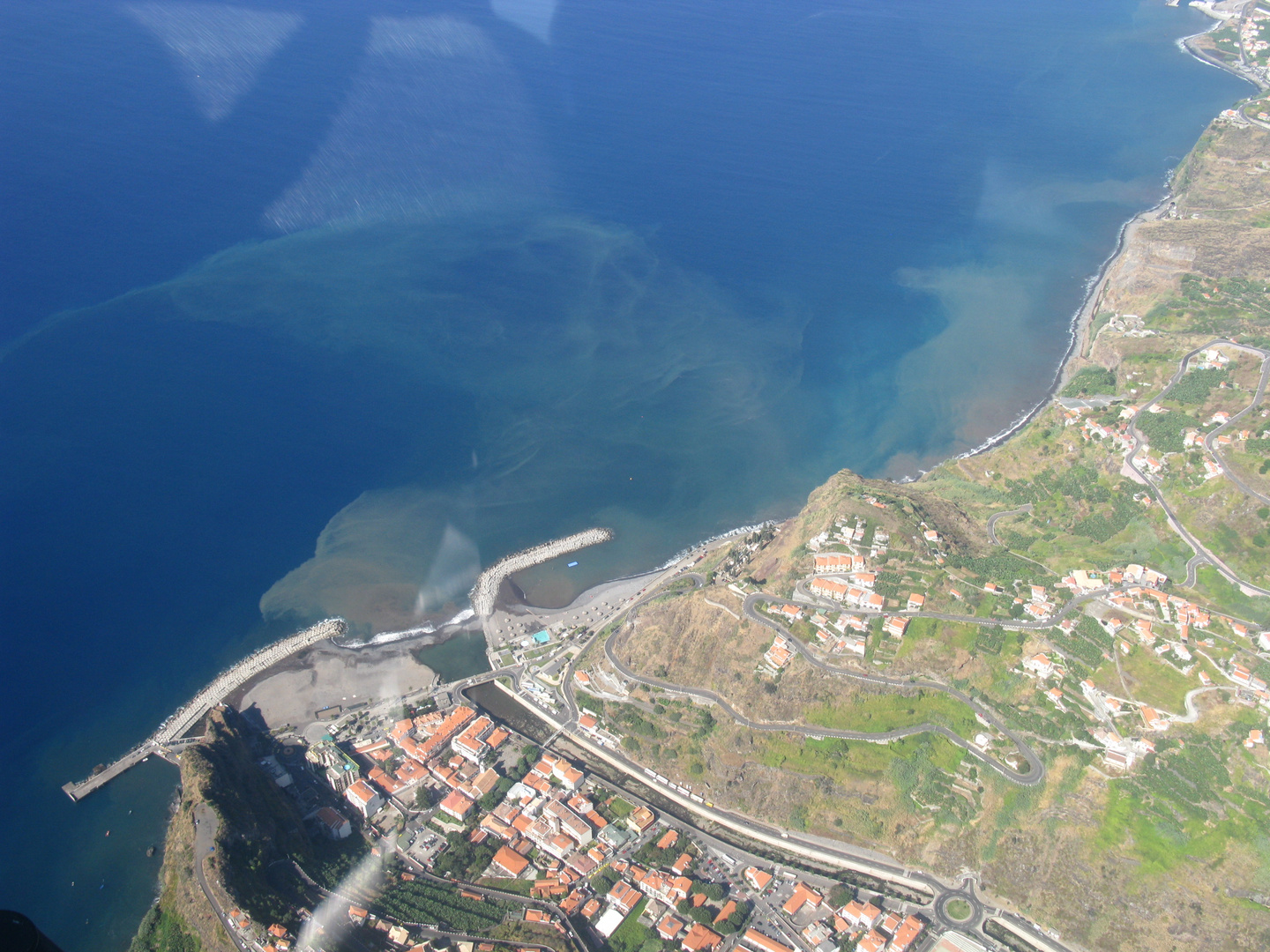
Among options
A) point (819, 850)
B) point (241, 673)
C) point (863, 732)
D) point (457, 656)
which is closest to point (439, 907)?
point (457, 656)

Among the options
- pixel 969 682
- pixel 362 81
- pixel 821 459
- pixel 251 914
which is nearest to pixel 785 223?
pixel 821 459

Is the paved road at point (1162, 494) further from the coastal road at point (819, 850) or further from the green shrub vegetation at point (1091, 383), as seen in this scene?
the coastal road at point (819, 850)

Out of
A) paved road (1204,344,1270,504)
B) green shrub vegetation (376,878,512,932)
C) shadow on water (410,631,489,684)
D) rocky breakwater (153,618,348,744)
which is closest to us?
green shrub vegetation (376,878,512,932)

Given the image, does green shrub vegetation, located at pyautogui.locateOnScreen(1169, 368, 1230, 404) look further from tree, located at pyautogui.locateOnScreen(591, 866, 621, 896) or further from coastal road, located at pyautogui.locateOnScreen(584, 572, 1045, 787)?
tree, located at pyautogui.locateOnScreen(591, 866, 621, 896)

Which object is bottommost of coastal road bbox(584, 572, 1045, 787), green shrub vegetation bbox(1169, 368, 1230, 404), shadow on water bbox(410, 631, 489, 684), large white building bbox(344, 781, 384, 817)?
large white building bbox(344, 781, 384, 817)

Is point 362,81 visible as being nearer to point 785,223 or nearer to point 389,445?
point 785,223

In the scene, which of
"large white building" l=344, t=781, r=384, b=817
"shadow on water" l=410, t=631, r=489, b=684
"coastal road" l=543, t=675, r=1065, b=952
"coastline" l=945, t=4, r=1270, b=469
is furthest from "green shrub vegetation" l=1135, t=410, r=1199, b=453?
"large white building" l=344, t=781, r=384, b=817

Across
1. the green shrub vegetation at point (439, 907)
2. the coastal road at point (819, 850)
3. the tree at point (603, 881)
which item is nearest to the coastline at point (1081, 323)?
the coastal road at point (819, 850)
